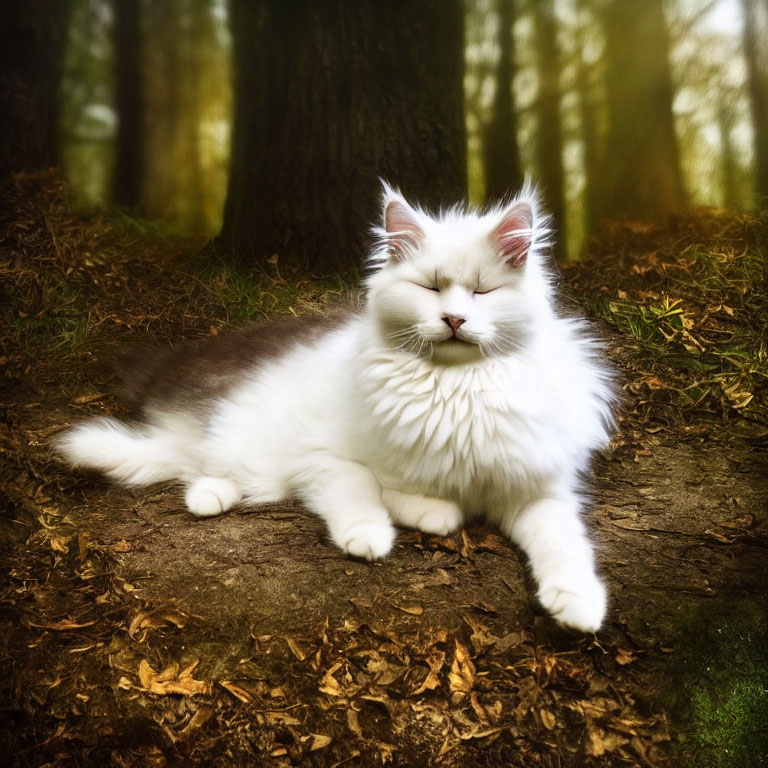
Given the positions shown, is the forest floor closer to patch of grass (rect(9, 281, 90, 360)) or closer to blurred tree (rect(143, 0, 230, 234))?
patch of grass (rect(9, 281, 90, 360))

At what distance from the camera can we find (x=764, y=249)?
5.08ft

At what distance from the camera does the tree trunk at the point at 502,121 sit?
1.83 m

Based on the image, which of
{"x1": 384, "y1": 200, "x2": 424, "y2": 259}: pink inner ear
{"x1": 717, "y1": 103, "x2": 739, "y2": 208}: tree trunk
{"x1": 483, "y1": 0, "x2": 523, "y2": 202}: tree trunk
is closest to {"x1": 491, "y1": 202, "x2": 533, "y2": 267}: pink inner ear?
{"x1": 384, "y1": 200, "x2": 424, "y2": 259}: pink inner ear

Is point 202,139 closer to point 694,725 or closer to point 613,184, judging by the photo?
point 613,184

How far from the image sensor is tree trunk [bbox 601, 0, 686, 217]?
65.5 inches

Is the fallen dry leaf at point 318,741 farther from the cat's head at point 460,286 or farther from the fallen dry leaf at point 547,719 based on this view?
the cat's head at point 460,286

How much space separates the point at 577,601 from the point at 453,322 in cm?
61

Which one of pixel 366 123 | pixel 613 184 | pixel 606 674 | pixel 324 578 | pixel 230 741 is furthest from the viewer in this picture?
pixel 366 123

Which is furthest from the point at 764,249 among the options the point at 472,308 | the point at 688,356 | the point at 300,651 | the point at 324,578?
the point at 300,651

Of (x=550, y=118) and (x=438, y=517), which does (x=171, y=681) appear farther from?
(x=550, y=118)

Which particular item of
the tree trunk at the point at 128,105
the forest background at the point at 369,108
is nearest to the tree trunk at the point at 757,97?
the forest background at the point at 369,108

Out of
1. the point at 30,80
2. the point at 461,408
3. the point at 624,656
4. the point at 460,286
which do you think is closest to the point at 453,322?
the point at 460,286

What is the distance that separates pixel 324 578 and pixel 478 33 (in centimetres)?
170

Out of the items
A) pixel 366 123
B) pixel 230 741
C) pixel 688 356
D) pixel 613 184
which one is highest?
A: pixel 366 123
